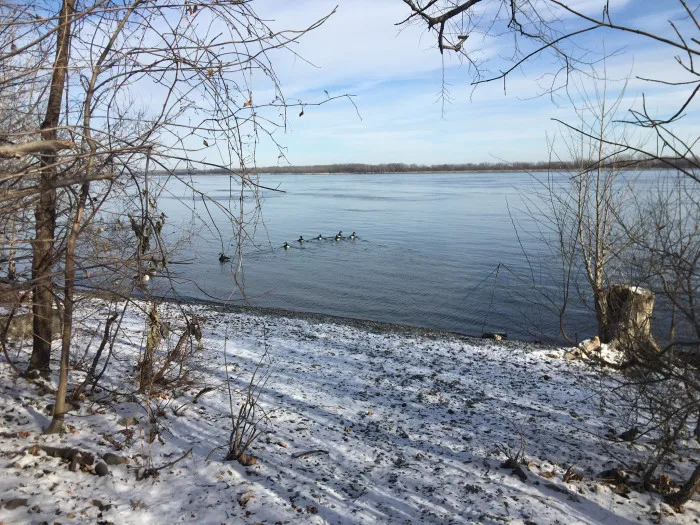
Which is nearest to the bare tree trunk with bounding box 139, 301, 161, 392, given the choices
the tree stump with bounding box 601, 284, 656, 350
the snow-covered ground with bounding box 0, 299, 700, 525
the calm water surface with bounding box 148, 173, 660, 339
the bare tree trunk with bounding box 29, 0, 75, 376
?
the snow-covered ground with bounding box 0, 299, 700, 525

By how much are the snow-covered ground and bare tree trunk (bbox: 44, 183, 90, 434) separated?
18 centimetres

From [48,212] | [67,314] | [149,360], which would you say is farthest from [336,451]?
[48,212]

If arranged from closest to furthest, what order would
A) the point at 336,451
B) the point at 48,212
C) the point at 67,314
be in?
the point at 67,314
the point at 48,212
the point at 336,451

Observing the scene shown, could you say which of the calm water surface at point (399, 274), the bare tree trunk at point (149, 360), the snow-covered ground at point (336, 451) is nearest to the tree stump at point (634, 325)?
the snow-covered ground at point (336, 451)

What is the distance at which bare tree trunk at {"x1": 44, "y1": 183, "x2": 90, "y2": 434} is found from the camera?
3588 millimetres

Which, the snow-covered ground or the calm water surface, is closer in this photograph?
the snow-covered ground

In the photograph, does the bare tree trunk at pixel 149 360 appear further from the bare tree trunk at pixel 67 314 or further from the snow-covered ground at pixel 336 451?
the bare tree trunk at pixel 67 314

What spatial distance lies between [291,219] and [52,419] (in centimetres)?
3516

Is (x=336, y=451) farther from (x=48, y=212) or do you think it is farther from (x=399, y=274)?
(x=399, y=274)

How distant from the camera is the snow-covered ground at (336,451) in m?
3.61

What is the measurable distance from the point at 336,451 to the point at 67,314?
9.16 ft

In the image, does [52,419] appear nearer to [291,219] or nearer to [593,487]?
[593,487]

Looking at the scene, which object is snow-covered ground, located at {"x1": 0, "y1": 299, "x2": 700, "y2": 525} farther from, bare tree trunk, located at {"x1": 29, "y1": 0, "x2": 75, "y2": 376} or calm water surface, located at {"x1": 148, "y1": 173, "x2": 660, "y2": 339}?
calm water surface, located at {"x1": 148, "y1": 173, "x2": 660, "y2": 339}

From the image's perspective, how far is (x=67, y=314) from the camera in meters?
3.84
